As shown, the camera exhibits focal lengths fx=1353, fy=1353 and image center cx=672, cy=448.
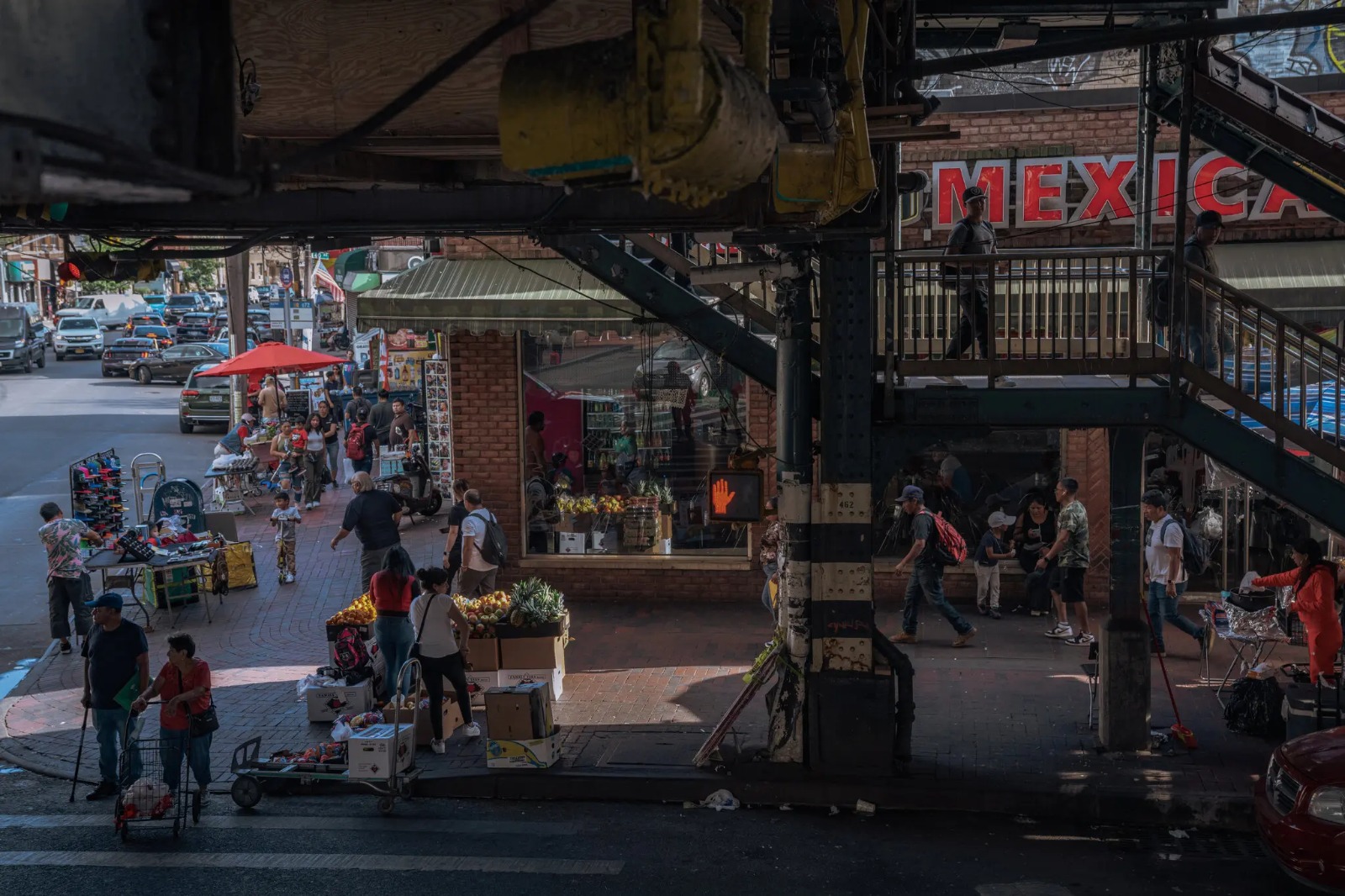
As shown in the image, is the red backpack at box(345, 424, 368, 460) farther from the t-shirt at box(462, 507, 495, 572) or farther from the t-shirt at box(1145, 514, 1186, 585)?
the t-shirt at box(1145, 514, 1186, 585)

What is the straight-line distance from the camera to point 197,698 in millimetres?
9609

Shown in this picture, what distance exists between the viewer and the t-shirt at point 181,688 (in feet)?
31.7

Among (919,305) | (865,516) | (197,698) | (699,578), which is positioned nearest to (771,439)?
(699,578)

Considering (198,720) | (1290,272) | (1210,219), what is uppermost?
(1210,219)

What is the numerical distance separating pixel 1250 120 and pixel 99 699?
9702 millimetres

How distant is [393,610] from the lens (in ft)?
37.9

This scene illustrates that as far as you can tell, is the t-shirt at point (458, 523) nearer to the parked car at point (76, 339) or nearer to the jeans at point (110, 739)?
the jeans at point (110, 739)

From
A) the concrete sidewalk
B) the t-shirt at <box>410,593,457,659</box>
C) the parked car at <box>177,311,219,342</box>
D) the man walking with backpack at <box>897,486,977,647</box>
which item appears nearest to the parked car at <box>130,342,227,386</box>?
the parked car at <box>177,311,219,342</box>

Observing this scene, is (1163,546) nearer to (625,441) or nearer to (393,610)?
(625,441)

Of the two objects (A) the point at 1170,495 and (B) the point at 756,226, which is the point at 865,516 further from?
(A) the point at 1170,495

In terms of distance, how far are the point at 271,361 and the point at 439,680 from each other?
14.3 meters

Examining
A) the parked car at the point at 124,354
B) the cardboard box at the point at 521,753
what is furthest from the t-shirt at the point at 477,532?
the parked car at the point at 124,354

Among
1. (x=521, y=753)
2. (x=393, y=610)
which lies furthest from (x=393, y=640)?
(x=521, y=753)

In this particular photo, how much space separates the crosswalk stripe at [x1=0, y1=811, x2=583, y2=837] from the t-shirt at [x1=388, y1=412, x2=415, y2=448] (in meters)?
14.5
